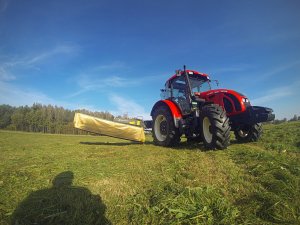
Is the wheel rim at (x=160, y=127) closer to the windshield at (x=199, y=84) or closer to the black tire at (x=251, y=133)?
the windshield at (x=199, y=84)

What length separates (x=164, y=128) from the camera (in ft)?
28.9

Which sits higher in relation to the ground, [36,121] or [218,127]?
[36,121]

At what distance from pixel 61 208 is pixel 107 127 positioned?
6.54 metres

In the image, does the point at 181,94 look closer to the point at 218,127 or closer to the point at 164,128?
the point at 164,128

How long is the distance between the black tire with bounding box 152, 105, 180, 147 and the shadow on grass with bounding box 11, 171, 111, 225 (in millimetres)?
5006

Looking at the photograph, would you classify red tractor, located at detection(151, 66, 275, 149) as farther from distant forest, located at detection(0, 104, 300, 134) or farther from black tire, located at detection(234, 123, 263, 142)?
distant forest, located at detection(0, 104, 300, 134)

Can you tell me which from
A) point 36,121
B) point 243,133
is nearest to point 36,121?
point 36,121

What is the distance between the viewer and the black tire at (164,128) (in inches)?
313

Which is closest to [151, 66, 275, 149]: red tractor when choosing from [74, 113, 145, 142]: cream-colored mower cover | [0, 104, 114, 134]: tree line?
[74, 113, 145, 142]: cream-colored mower cover

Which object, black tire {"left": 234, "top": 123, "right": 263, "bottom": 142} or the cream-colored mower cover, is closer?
black tire {"left": 234, "top": 123, "right": 263, "bottom": 142}

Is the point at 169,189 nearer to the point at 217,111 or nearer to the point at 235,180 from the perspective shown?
the point at 235,180

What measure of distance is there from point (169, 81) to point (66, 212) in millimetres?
7350

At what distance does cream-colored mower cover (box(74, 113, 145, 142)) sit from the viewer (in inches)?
349

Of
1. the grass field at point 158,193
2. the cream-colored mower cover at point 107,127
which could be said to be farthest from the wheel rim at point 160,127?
the grass field at point 158,193
